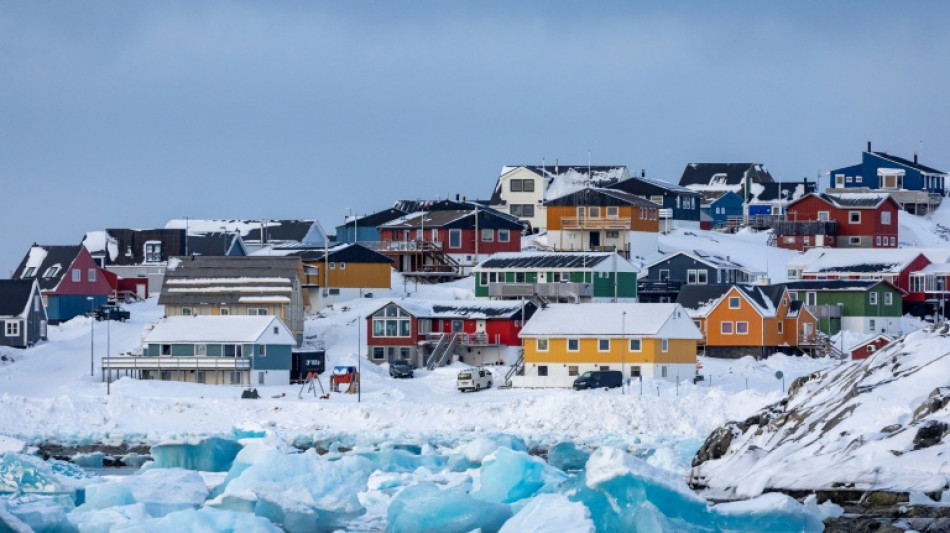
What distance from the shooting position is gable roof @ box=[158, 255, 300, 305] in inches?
2825

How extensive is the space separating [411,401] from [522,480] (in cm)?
2535

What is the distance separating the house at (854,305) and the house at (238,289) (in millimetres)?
20406

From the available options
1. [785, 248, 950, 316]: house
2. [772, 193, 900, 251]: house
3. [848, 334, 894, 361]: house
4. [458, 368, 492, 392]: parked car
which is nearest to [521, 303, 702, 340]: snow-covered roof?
[458, 368, 492, 392]: parked car

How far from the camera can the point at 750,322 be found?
71.9 m

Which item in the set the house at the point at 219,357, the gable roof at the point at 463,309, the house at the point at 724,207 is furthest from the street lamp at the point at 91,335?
the house at the point at 724,207

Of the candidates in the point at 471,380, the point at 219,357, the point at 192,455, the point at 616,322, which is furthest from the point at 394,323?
the point at 192,455

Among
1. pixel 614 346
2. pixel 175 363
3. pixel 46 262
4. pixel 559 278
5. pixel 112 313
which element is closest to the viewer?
pixel 614 346

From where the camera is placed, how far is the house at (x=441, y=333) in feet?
227

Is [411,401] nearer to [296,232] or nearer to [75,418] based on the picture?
[75,418]

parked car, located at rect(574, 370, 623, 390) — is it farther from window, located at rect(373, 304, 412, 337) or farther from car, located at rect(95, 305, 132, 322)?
car, located at rect(95, 305, 132, 322)

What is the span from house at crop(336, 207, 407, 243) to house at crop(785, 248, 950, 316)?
73.5 feet

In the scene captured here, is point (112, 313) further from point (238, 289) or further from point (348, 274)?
point (348, 274)

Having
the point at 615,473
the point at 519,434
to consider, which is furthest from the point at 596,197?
the point at 615,473

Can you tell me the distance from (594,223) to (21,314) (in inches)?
1109
